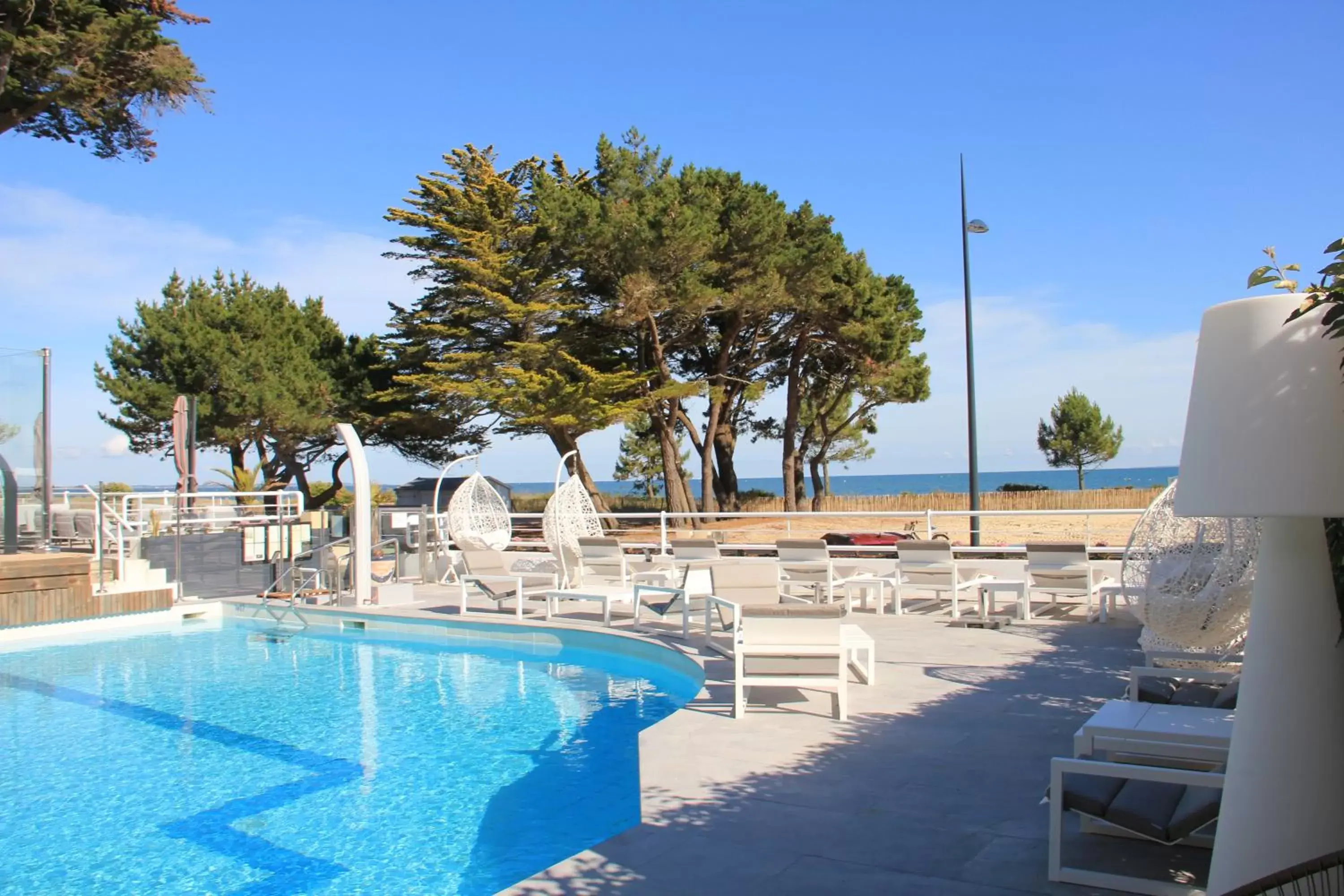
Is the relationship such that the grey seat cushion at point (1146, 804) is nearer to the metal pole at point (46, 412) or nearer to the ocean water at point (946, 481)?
the metal pole at point (46, 412)

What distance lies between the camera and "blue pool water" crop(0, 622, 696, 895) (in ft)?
14.3

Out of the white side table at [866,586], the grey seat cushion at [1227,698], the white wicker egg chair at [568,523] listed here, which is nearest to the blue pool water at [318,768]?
the white wicker egg chair at [568,523]

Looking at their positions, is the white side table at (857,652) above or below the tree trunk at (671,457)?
below

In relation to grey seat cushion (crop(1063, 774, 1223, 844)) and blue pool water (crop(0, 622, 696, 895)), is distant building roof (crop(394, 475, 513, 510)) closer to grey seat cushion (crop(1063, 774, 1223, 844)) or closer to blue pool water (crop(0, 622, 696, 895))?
blue pool water (crop(0, 622, 696, 895))

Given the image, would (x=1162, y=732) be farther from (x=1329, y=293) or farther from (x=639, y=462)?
(x=639, y=462)

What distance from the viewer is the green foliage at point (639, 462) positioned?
1668 inches

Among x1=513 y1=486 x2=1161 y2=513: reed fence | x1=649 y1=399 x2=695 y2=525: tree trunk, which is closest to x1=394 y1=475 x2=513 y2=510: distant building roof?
x1=649 y1=399 x2=695 y2=525: tree trunk

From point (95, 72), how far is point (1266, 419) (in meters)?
15.7

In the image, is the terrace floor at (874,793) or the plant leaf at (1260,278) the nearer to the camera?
the plant leaf at (1260,278)

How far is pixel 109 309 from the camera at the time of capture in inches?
1109

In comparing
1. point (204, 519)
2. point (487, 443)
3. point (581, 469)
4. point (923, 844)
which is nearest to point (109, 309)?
point (487, 443)

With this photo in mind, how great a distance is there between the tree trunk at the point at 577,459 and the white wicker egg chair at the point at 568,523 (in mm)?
10085

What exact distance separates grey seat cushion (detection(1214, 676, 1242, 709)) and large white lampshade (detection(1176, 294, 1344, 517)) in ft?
6.99

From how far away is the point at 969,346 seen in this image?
14383 mm
